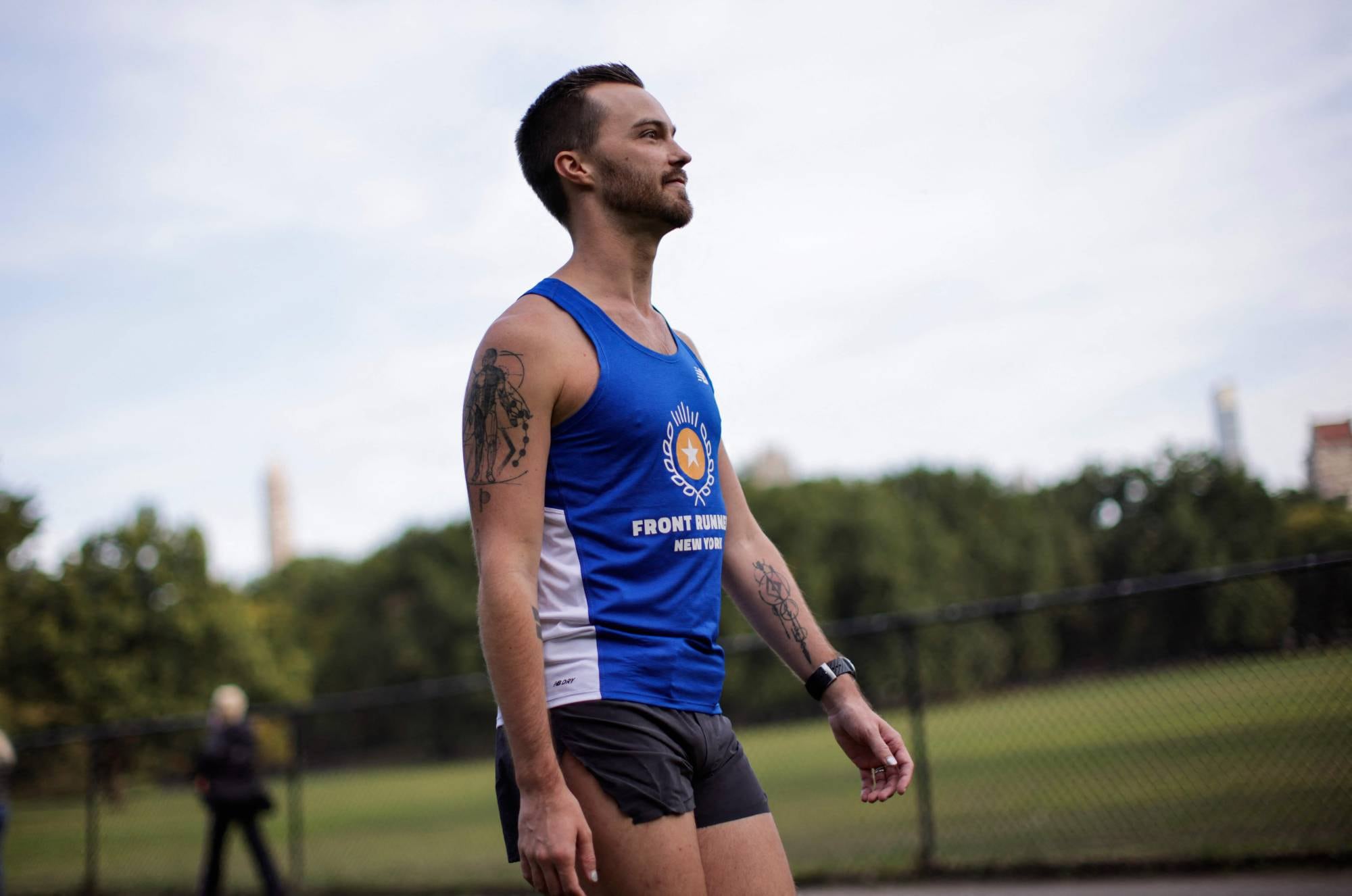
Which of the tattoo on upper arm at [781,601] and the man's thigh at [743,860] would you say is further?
the tattoo on upper arm at [781,601]

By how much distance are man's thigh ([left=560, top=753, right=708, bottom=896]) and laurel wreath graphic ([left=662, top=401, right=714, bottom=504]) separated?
62cm

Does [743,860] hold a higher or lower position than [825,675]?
lower

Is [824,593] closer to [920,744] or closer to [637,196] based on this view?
[920,744]

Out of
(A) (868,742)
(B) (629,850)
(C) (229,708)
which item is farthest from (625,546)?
(C) (229,708)

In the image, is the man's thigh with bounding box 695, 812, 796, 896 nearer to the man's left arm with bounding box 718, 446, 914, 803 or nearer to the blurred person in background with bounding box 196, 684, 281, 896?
the man's left arm with bounding box 718, 446, 914, 803

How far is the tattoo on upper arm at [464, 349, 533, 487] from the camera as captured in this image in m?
2.36

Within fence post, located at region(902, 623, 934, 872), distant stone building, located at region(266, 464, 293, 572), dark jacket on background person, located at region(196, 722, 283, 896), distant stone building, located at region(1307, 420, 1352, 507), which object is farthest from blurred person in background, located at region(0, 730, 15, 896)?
distant stone building, located at region(266, 464, 293, 572)

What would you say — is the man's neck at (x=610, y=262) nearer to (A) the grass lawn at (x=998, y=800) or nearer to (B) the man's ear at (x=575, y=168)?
(B) the man's ear at (x=575, y=168)

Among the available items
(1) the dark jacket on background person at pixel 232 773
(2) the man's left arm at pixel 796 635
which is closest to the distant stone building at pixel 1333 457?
(2) the man's left arm at pixel 796 635

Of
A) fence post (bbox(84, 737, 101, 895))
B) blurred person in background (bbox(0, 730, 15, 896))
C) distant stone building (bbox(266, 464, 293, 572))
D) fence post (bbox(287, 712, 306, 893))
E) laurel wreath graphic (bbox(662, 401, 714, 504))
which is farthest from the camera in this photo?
distant stone building (bbox(266, 464, 293, 572))

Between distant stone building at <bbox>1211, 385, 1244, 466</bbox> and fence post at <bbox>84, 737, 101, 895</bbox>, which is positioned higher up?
distant stone building at <bbox>1211, 385, 1244, 466</bbox>

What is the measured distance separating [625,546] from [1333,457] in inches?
170

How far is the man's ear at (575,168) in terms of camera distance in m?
2.72

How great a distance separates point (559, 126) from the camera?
276 centimetres
